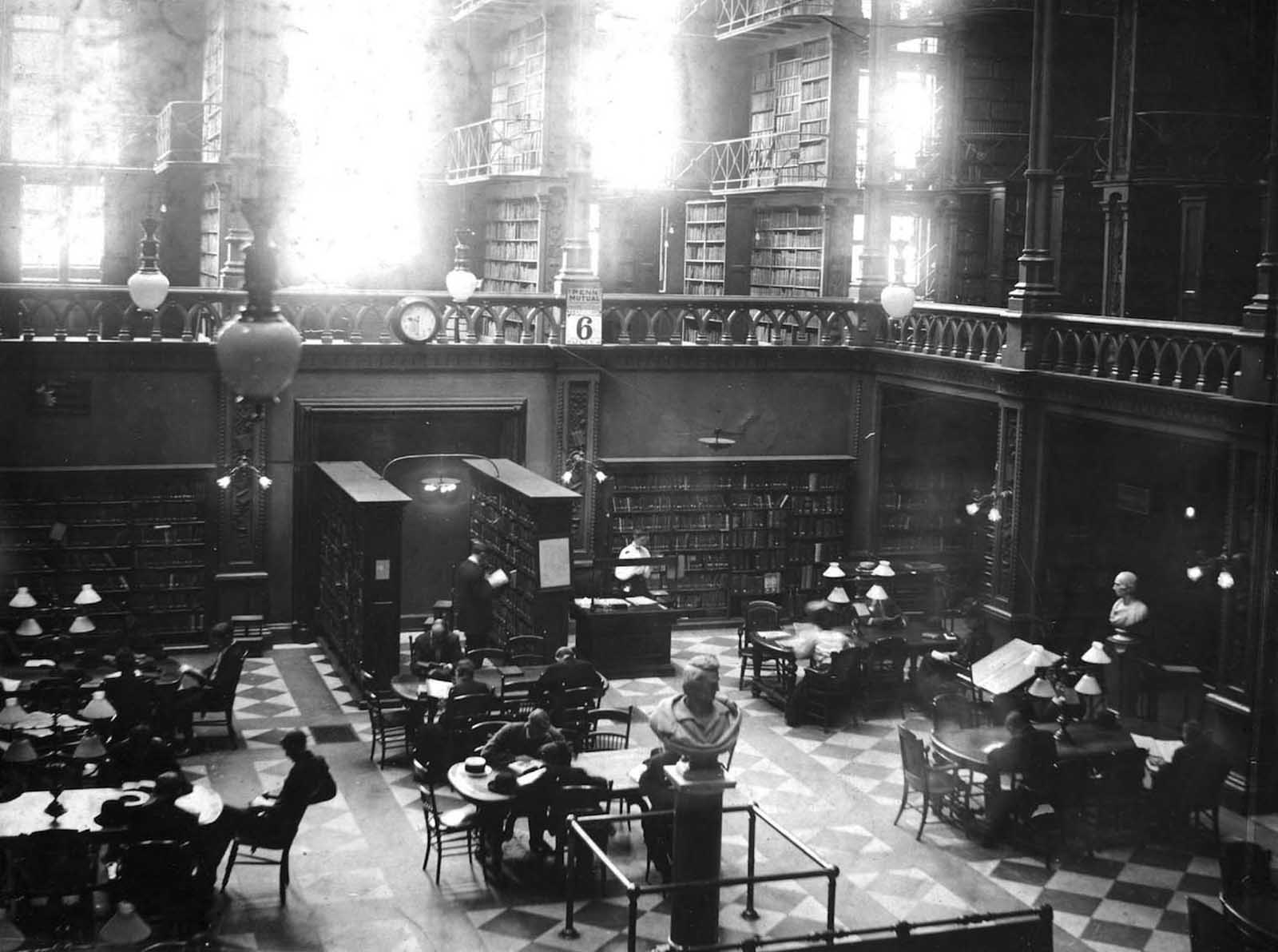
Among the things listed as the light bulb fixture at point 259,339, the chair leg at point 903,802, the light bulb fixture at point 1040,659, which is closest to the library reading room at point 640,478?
the light bulb fixture at point 259,339

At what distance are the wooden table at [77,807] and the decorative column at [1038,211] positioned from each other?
7.98m

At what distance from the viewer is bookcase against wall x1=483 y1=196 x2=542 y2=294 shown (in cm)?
1928

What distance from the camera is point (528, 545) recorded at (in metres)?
13.4

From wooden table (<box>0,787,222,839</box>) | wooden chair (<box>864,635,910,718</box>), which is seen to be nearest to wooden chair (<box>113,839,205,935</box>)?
wooden table (<box>0,787,222,839</box>)

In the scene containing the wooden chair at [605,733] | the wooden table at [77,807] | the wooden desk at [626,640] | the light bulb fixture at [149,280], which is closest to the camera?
the wooden table at [77,807]

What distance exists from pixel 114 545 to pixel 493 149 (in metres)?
7.67

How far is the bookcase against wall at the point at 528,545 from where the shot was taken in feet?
42.9

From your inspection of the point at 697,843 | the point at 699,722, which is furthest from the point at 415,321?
the point at 697,843

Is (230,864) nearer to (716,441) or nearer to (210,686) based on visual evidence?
(210,686)

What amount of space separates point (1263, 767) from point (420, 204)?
13.7 m

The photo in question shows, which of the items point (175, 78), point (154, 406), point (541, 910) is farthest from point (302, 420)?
point (541, 910)

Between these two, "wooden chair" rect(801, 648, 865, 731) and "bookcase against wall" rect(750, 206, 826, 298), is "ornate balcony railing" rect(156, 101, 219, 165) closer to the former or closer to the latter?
"bookcase against wall" rect(750, 206, 826, 298)

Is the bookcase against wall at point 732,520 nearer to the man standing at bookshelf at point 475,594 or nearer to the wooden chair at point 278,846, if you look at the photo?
the man standing at bookshelf at point 475,594

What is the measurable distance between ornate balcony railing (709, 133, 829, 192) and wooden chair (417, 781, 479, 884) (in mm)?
9692
